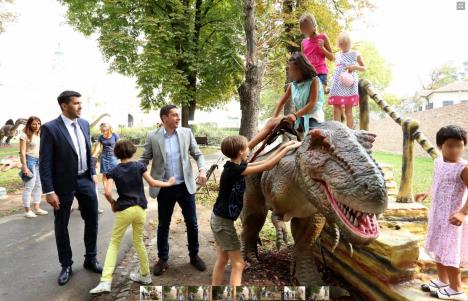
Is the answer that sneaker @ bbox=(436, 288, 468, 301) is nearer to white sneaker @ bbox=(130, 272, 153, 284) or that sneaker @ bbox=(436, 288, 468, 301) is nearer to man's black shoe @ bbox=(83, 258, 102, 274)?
white sneaker @ bbox=(130, 272, 153, 284)

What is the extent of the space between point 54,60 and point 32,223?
36.3 m

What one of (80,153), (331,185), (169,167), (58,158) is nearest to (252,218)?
(169,167)

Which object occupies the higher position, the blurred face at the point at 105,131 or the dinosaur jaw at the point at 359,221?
the blurred face at the point at 105,131

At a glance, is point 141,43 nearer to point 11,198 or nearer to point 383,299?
point 11,198

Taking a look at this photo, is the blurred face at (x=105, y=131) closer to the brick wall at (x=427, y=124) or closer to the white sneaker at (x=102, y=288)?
the white sneaker at (x=102, y=288)

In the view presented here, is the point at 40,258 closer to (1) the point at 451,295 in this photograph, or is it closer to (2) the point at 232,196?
(2) the point at 232,196

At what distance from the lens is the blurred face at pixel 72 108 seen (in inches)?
152

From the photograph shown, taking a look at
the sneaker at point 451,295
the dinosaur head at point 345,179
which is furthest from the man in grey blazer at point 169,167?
the sneaker at point 451,295

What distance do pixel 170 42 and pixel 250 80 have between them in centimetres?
839

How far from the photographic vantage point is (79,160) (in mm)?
4031

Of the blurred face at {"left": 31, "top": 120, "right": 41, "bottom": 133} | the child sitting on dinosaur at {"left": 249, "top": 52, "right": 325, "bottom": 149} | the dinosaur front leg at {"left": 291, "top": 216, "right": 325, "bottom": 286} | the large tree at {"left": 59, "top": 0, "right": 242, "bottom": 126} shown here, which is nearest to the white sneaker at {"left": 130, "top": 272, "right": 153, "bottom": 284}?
the dinosaur front leg at {"left": 291, "top": 216, "right": 325, "bottom": 286}

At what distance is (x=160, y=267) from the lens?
13.7 ft

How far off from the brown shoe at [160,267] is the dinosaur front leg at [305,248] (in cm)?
160

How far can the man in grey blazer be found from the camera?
4098 mm
